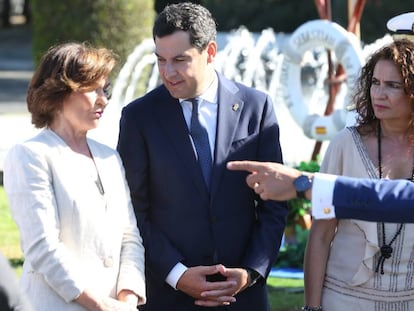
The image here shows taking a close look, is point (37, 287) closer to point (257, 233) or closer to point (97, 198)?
point (97, 198)

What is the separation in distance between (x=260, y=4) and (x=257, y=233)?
28065mm

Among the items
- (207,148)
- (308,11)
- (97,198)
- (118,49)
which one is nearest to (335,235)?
(207,148)

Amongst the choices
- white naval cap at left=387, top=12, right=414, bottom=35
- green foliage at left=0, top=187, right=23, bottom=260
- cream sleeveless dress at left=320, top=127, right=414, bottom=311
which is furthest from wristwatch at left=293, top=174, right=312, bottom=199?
green foliage at left=0, top=187, right=23, bottom=260

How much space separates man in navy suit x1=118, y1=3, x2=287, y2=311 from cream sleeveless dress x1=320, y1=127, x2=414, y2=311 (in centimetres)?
34

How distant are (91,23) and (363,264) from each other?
1278 centimetres

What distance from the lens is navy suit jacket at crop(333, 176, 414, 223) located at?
358cm

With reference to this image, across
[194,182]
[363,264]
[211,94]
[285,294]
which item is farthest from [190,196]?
[285,294]

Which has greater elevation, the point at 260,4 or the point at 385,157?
the point at 385,157

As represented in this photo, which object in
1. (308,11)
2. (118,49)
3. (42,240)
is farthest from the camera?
(308,11)

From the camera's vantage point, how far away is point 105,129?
37.0 ft

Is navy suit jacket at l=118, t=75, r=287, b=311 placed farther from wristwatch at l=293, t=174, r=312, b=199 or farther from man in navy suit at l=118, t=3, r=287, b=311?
wristwatch at l=293, t=174, r=312, b=199

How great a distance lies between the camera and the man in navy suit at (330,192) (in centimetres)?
354

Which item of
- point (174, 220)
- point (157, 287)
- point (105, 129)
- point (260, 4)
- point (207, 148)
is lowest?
point (260, 4)

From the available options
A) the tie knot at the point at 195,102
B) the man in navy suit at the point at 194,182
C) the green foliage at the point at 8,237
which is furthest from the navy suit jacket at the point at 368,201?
the green foliage at the point at 8,237
